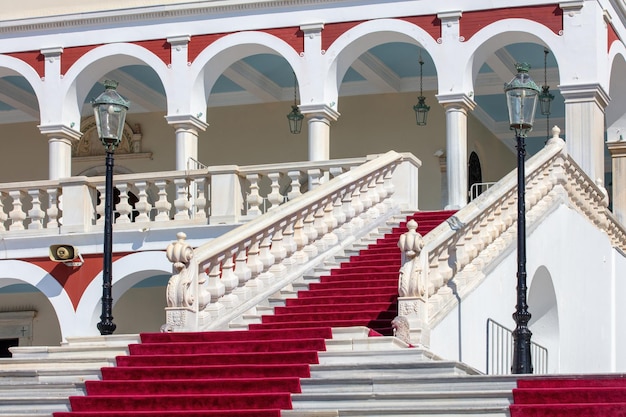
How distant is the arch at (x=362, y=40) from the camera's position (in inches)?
941

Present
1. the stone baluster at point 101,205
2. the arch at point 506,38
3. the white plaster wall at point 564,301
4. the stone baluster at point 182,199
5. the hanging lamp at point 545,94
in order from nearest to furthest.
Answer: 1. the white plaster wall at point 564,301
2. the stone baluster at point 182,199
3. the stone baluster at point 101,205
4. the arch at point 506,38
5. the hanging lamp at point 545,94

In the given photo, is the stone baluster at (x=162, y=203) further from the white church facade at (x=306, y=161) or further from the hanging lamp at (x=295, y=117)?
the hanging lamp at (x=295, y=117)

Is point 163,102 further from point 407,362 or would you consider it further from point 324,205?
point 407,362

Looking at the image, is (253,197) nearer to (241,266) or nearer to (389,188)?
(389,188)

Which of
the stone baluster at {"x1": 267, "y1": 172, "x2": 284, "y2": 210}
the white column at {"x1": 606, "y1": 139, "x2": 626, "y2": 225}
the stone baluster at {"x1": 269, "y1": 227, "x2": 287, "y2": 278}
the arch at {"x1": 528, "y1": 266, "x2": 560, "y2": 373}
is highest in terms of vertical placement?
the white column at {"x1": 606, "y1": 139, "x2": 626, "y2": 225}

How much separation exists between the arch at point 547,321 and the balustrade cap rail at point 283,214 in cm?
281

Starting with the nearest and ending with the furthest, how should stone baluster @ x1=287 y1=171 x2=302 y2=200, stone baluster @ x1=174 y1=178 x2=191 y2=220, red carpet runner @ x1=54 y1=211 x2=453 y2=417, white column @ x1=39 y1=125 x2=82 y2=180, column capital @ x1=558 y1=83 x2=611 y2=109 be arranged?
red carpet runner @ x1=54 y1=211 x2=453 y2=417 → stone baluster @ x1=287 y1=171 x2=302 y2=200 → stone baluster @ x1=174 y1=178 x2=191 y2=220 → column capital @ x1=558 y1=83 x2=611 y2=109 → white column @ x1=39 y1=125 x2=82 y2=180

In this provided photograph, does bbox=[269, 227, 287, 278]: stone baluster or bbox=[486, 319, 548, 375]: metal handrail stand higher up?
bbox=[269, 227, 287, 278]: stone baluster

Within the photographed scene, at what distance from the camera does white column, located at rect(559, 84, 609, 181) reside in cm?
2289

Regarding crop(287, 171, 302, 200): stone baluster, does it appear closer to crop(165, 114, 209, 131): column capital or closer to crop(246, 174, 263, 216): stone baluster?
crop(246, 174, 263, 216): stone baluster

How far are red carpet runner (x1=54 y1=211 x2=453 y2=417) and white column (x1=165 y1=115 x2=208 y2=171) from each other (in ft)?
27.1

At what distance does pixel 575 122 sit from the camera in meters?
23.0

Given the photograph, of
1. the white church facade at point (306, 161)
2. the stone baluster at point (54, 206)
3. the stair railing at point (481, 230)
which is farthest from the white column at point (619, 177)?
the stone baluster at point (54, 206)

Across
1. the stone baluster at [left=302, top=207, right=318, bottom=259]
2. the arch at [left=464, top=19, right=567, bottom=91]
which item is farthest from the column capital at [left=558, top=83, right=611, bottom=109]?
the stone baluster at [left=302, top=207, right=318, bottom=259]
